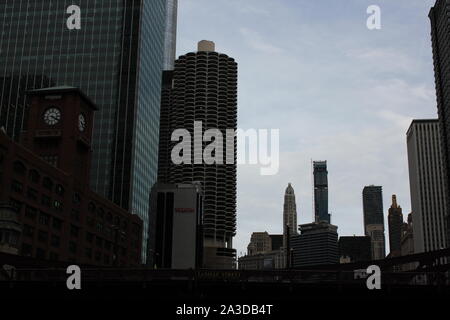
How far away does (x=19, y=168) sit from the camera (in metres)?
106

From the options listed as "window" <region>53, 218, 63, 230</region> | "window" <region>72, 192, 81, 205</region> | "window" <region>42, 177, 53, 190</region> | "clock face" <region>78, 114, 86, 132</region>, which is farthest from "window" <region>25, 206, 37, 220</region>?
"clock face" <region>78, 114, 86, 132</region>

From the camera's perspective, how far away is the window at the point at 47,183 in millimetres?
114188

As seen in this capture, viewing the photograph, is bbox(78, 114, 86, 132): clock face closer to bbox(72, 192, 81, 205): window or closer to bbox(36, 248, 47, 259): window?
bbox(72, 192, 81, 205): window

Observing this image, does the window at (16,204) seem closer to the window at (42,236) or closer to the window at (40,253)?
the window at (42,236)

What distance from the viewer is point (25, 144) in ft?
450

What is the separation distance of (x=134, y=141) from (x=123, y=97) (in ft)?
47.5

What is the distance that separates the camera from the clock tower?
5261 inches

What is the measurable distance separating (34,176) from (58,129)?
2527cm

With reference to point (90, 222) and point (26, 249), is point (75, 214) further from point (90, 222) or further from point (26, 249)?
point (26, 249)

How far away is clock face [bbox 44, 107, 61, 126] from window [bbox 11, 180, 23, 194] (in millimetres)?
31212

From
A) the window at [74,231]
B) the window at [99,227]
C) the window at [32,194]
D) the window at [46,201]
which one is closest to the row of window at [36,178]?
the window at [32,194]

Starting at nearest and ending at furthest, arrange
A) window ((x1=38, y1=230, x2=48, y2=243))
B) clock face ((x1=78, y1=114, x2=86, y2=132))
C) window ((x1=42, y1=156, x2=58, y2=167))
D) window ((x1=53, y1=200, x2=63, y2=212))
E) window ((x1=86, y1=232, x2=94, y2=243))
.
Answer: window ((x1=38, y1=230, x2=48, y2=243)) → window ((x1=53, y1=200, x2=63, y2=212)) → window ((x1=86, y1=232, x2=94, y2=243)) → window ((x1=42, y1=156, x2=58, y2=167)) → clock face ((x1=78, y1=114, x2=86, y2=132))
